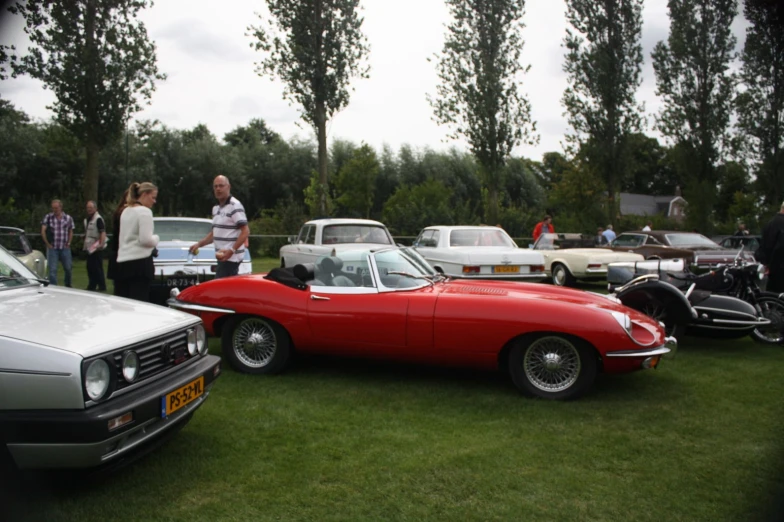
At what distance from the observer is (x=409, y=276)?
5.63 m

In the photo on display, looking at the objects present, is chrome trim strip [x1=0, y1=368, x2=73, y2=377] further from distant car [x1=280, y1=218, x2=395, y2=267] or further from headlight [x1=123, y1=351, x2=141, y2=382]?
distant car [x1=280, y1=218, x2=395, y2=267]

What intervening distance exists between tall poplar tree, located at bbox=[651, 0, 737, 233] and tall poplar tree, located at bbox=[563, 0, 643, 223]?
272 centimetres

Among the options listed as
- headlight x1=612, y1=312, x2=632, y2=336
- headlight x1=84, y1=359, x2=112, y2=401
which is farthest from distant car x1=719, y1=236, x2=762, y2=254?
headlight x1=84, y1=359, x2=112, y2=401

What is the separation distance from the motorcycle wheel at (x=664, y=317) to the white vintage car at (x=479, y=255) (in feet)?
15.4

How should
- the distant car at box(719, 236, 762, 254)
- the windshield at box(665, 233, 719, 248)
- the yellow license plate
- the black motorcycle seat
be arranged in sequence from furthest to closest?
the distant car at box(719, 236, 762, 254), the windshield at box(665, 233, 719, 248), the black motorcycle seat, the yellow license plate

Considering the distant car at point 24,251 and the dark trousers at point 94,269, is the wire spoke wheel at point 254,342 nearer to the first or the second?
the distant car at point 24,251

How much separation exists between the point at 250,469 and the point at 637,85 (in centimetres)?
2825

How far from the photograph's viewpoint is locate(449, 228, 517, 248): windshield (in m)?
12.4

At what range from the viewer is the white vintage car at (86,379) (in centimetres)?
274

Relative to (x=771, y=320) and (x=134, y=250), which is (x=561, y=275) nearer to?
(x=771, y=320)

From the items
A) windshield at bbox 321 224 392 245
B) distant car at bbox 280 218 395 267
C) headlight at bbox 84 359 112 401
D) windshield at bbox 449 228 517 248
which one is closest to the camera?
headlight at bbox 84 359 112 401

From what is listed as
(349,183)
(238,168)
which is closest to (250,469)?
(349,183)

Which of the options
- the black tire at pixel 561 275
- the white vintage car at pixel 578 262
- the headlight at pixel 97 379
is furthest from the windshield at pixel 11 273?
the black tire at pixel 561 275

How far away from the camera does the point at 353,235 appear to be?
11.4 metres
